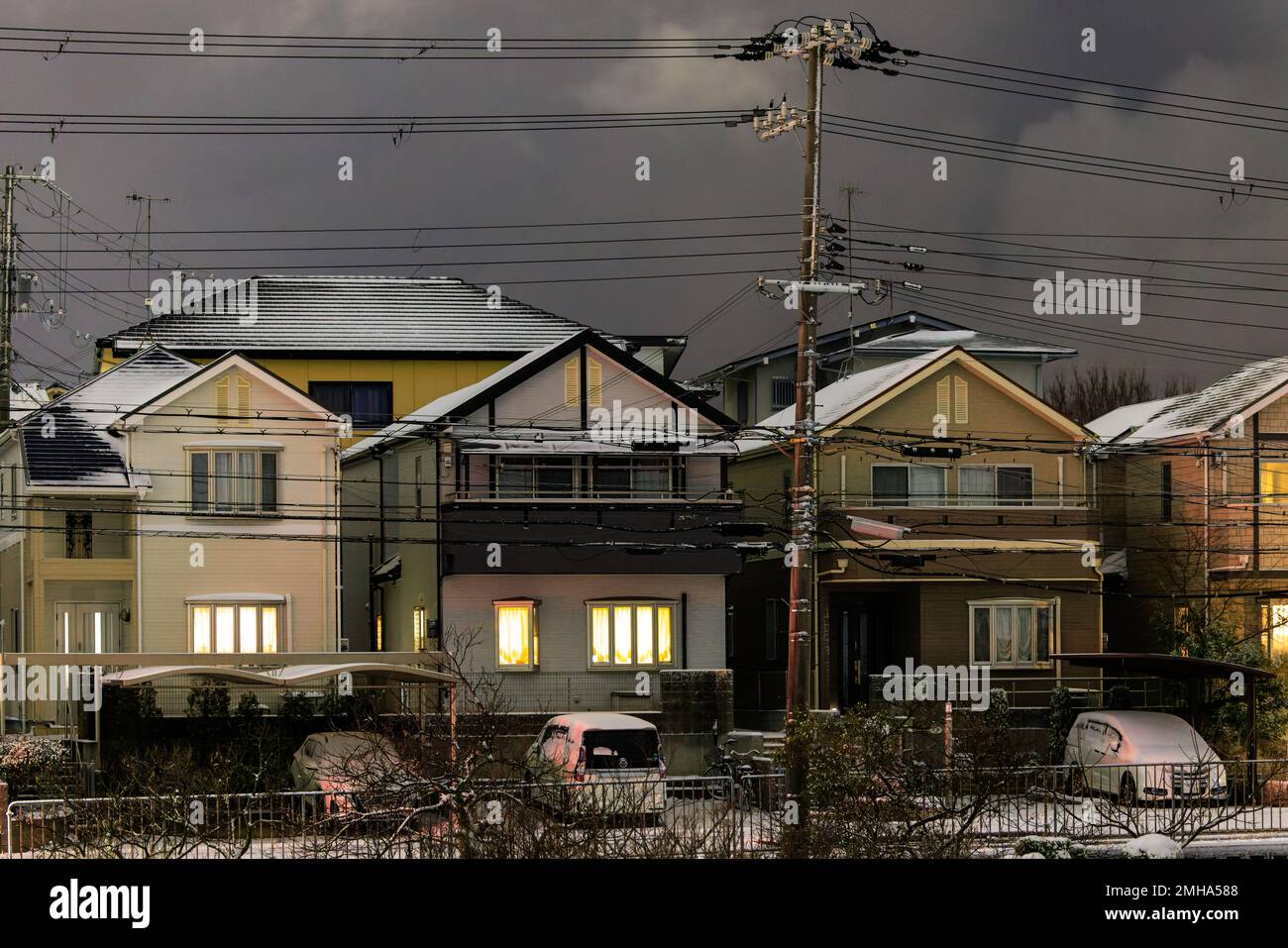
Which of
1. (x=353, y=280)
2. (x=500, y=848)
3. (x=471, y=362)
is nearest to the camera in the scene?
(x=500, y=848)

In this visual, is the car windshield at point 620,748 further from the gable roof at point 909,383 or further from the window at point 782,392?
the window at point 782,392

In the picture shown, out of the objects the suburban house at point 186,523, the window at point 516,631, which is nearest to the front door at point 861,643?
the window at point 516,631

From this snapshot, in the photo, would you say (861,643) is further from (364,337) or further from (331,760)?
(364,337)

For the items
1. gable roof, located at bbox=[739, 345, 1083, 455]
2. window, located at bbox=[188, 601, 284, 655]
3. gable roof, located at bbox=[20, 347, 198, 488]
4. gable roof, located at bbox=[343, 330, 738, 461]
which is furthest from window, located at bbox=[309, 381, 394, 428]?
gable roof, located at bbox=[739, 345, 1083, 455]

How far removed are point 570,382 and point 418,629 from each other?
25.0 feet

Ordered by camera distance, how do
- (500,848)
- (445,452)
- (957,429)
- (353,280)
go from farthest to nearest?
1. (353,280)
2. (957,429)
3. (445,452)
4. (500,848)

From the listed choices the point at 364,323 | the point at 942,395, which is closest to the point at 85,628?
the point at 364,323

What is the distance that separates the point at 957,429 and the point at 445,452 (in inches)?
543

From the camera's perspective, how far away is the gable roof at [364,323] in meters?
51.6

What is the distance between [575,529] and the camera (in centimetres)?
3909

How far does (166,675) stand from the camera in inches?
Answer: 1244

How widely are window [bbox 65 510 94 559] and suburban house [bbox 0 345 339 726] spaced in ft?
0.11
